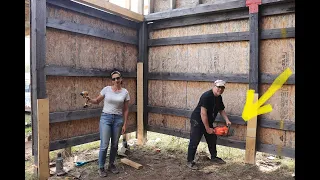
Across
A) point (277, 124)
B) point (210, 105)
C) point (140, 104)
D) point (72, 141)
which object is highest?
point (210, 105)

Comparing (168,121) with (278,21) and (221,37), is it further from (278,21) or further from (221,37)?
(278,21)

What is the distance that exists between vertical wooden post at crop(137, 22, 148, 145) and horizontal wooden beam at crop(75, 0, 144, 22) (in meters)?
0.35

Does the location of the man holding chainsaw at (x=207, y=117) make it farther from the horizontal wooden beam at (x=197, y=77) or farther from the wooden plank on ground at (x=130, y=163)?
the wooden plank on ground at (x=130, y=163)

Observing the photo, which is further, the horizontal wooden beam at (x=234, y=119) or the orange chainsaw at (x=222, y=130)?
the orange chainsaw at (x=222, y=130)

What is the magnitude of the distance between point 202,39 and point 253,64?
1377 mm

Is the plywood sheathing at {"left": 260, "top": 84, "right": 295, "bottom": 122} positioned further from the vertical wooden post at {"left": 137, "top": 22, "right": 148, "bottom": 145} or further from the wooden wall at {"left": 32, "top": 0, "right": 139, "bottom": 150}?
the wooden wall at {"left": 32, "top": 0, "right": 139, "bottom": 150}

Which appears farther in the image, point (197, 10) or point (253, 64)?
Result: point (197, 10)

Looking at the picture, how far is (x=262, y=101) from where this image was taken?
4.96m

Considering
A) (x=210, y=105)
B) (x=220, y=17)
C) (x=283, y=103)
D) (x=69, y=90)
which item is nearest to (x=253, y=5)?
(x=220, y=17)

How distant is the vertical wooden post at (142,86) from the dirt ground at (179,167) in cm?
64

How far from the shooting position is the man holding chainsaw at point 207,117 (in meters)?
A: 4.83

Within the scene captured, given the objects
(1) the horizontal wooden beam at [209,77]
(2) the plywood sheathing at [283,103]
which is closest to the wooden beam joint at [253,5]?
(1) the horizontal wooden beam at [209,77]

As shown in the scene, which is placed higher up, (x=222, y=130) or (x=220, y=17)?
(x=220, y=17)
